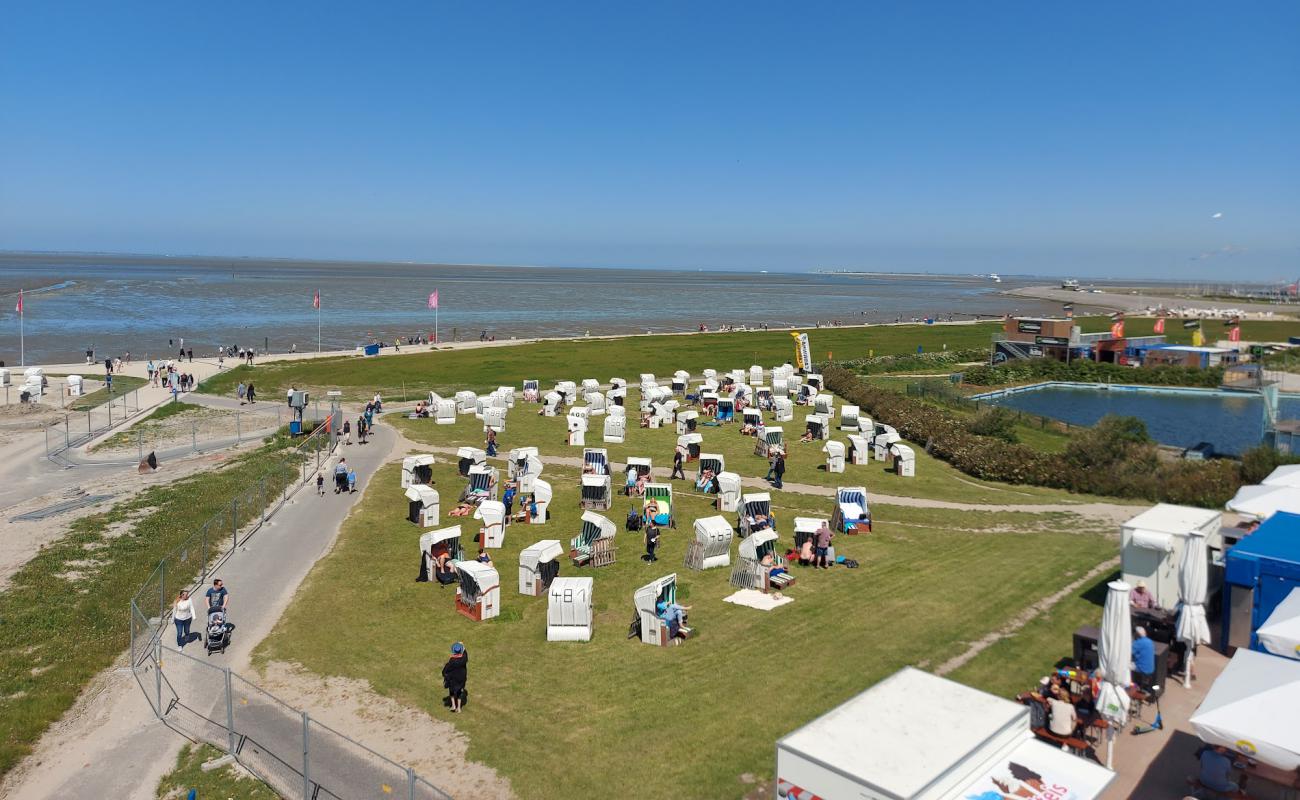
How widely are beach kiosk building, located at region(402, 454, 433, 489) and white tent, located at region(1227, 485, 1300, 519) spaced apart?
72.7 feet

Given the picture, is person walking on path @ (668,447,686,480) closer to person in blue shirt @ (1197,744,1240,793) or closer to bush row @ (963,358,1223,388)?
person in blue shirt @ (1197,744,1240,793)

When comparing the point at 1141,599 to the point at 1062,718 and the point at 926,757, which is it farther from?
the point at 926,757

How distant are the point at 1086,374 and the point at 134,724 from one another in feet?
211

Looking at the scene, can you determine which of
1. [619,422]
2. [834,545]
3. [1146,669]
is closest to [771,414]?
[619,422]

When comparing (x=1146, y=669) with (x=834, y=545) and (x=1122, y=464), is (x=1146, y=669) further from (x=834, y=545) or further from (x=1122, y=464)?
(x=1122, y=464)

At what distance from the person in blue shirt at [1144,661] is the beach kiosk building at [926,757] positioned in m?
4.66

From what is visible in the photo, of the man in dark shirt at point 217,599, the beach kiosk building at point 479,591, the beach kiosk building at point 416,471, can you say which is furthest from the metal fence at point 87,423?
the beach kiosk building at point 479,591

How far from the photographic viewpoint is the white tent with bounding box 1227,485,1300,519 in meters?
17.8

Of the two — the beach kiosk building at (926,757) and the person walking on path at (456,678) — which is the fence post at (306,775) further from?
the beach kiosk building at (926,757)

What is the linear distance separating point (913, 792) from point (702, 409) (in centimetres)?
3673

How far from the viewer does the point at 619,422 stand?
36781mm

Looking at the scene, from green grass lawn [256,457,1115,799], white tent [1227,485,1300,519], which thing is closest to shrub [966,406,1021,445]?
green grass lawn [256,457,1115,799]

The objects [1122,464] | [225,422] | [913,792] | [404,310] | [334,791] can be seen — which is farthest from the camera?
[404,310]

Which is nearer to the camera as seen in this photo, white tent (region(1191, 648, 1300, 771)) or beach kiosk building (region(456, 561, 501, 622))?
white tent (region(1191, 648, 1300, 771))
